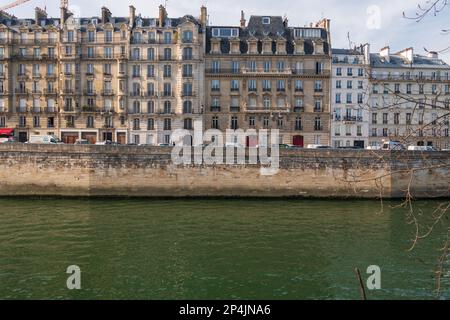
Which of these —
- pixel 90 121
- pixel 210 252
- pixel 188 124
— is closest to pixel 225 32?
pixel 188 124

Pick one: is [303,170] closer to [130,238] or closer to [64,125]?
[130,238]

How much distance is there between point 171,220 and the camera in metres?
25.5

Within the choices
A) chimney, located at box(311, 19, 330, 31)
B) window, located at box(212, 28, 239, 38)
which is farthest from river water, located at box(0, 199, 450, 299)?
chimney, located at box(311, 19, 330, 31)

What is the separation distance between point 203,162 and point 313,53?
23.8 meters

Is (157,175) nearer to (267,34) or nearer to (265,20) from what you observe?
(267,34)

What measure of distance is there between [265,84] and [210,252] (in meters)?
35.4

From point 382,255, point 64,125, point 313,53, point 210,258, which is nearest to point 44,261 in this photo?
point 210,258

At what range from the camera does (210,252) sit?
60.5 feet

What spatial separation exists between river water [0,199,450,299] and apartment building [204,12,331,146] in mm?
23103

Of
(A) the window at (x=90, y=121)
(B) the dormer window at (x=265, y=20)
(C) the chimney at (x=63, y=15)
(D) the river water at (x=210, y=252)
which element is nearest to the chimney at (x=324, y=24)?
(B) the dormer window at (x=265, y=20)

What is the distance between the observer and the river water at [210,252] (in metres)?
14.5

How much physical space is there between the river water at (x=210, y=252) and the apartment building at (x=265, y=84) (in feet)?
75.8

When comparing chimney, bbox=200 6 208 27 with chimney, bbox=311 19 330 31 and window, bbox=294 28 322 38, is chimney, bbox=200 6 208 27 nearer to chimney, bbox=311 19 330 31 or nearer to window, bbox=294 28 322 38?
window, bbox=294 28 322 38

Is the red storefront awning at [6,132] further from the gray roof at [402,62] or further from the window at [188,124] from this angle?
the gray roof at [402,62]
